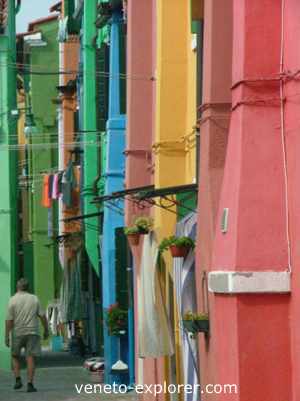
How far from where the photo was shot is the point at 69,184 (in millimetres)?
37969

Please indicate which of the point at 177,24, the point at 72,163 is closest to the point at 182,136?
the point at 177,24

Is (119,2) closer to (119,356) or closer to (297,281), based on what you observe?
(119,356)

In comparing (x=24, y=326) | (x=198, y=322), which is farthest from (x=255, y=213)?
(x=24, y=326)

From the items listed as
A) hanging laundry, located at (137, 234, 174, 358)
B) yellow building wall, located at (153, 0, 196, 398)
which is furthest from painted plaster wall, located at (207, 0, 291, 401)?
yellow building wall, located at (153, 0, 196, 398)

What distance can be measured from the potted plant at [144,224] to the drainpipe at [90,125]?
479 inches

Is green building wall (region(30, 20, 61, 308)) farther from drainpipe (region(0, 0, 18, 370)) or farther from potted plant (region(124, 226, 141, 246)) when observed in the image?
potted plant (region(124, 226, 141, 246))

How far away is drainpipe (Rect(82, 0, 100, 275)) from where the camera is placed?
31.3m

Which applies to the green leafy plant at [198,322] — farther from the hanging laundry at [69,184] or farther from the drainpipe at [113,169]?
the hanging laundry at [69,184]

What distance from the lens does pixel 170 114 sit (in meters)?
18.5

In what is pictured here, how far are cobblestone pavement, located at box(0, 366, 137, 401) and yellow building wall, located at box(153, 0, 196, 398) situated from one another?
13.9ft

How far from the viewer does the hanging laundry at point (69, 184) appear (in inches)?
1489

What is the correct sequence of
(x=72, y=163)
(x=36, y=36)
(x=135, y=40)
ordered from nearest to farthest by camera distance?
(x=135, y=40) → (x=72, y=163) → (x=36, y=36)

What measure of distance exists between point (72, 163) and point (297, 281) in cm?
2638

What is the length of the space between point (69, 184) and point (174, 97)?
19.6 metres
